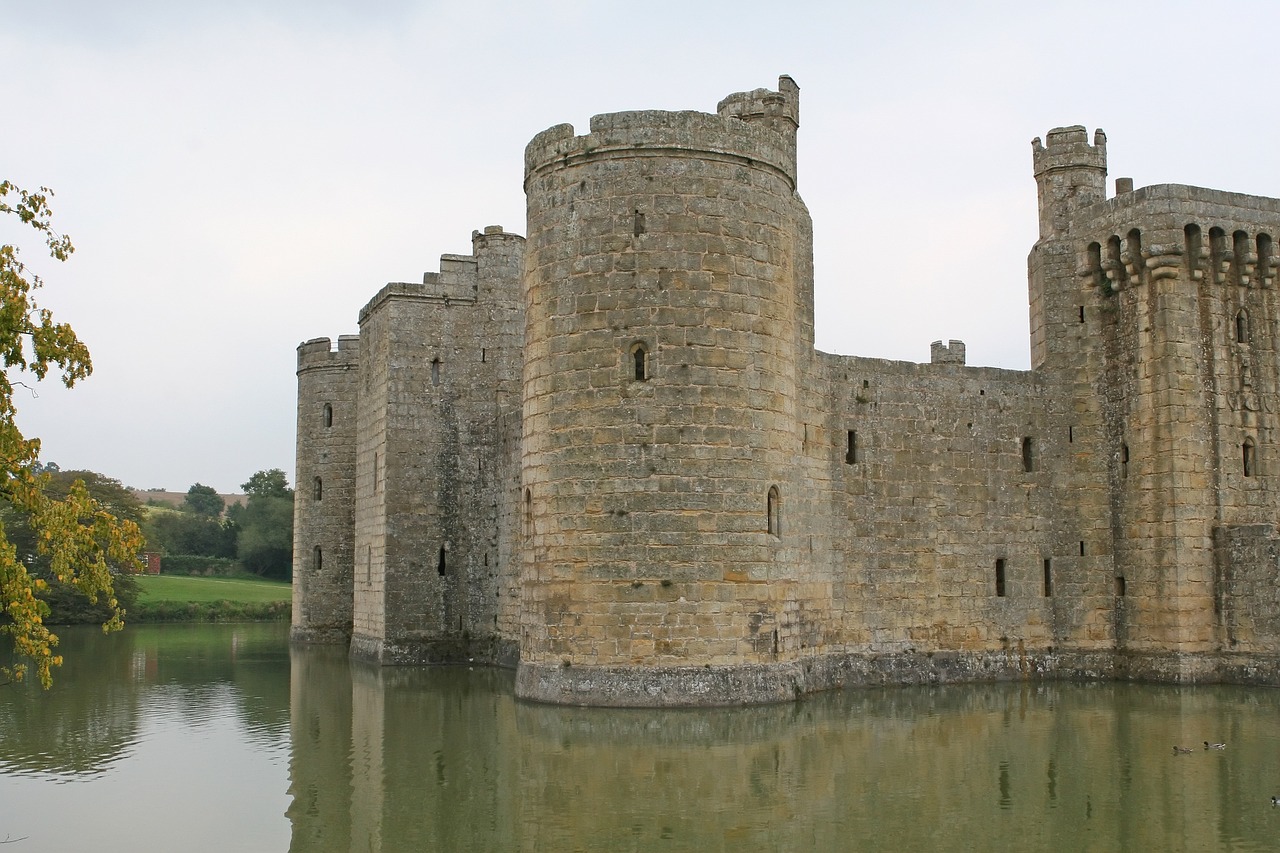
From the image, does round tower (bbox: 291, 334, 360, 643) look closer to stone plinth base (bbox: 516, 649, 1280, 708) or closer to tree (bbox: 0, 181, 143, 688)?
stone plinth base (bbox: 516, 649, 1280, 708)

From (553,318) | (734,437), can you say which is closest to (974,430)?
(734,437)

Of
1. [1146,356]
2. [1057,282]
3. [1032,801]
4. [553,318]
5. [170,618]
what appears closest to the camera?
[1032,801]

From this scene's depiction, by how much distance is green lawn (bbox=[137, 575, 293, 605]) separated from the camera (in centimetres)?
5266

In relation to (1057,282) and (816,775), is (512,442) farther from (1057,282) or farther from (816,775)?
(816,775)

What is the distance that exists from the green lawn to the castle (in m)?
27.5

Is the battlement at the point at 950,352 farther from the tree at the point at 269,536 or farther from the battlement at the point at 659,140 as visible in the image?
the tree at the point at 269,536

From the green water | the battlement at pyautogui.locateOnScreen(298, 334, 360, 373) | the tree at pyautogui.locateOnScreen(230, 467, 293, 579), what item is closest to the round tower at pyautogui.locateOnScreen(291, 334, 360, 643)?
the battlement at pyautogui.locateOnScreen(298, 334, 360, 373)

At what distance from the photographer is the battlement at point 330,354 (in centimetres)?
3347

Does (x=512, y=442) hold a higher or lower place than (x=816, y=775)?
higher

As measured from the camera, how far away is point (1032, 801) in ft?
37.6

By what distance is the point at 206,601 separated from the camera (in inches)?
2056

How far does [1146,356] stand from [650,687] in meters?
11.2

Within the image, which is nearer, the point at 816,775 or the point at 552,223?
the point at 816,775

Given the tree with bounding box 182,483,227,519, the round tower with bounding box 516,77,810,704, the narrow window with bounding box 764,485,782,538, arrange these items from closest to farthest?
the round tower with bounding box 516,77,810,704, the narrow window with bounding box 764,485,782,538, the tree with bounding box 182,483,227,519
